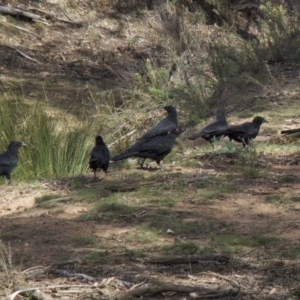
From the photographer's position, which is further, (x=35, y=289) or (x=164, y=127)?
(x=164, y=127)

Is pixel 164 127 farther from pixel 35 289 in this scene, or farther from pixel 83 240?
pixel 35 289

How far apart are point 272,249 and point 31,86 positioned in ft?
38.8

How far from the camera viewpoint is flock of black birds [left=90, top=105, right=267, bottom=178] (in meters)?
9.23

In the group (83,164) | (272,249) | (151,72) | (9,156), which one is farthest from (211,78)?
(272,249)

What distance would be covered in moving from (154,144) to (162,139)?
0.21 m

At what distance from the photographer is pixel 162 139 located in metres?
9.59

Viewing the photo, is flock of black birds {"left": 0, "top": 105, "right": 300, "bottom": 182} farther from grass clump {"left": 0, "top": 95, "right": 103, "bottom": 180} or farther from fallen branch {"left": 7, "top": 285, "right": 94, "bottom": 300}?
fallen branch {"left": 7, "top": 285, "right": 94, "bottom": 300}

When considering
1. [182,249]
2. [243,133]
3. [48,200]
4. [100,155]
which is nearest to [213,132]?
[243,133]

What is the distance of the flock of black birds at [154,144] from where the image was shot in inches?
365

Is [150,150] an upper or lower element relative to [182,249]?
upper

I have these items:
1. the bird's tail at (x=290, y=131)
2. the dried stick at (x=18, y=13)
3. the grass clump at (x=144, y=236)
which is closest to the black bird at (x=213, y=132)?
the bird's tail at (x=290, y=131)

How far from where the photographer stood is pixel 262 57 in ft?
49.4

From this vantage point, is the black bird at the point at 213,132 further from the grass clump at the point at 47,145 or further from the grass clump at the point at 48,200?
the grass clump at the point at 48,200

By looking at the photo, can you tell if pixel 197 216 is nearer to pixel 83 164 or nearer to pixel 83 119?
pixel 83 164
